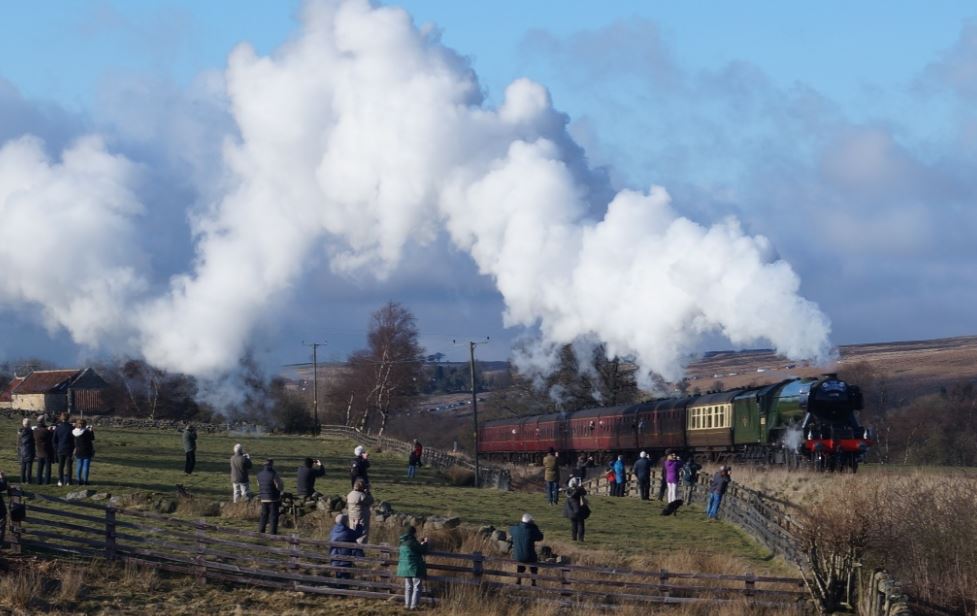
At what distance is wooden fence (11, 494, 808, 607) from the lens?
82.9 feet

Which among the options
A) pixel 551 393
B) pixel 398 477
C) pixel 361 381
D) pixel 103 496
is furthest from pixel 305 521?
pixel 361 381

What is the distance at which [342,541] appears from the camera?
84.9ft

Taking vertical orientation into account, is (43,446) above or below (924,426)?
below

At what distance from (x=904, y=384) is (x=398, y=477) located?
8519 cm

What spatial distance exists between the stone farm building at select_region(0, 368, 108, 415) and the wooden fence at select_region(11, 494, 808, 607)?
70754 mm

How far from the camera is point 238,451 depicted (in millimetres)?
32312

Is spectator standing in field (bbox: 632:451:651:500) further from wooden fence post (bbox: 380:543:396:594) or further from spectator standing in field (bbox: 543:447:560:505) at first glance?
wooden fence post (bbox: 380:543:396:594)

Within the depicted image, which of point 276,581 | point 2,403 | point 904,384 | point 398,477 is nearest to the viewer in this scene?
point 276,581

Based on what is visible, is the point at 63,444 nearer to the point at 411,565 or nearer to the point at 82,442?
the point at 82,442

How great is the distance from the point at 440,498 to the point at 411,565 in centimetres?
1599

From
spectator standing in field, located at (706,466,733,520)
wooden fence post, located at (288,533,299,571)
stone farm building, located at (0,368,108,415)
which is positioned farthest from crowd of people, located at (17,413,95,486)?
stone farm building, located at (0,368,108,415)

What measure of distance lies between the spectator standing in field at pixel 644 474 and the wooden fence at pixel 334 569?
1592 cm

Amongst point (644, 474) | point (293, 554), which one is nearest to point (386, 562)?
point (293, 554)

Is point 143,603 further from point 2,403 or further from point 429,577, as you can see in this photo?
point 2,403
